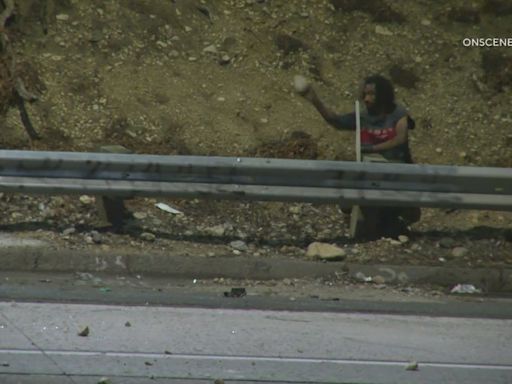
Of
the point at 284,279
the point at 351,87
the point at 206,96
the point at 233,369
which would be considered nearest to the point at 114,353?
the point at 233,369

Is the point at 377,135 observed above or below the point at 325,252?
above

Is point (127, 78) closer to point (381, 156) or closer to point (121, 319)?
point (381, 156)

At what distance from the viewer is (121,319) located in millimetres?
7555

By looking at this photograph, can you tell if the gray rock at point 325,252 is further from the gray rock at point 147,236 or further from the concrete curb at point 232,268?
the gray rock at point 147,236

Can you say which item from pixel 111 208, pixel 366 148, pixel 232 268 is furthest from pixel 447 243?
pixel 111 208

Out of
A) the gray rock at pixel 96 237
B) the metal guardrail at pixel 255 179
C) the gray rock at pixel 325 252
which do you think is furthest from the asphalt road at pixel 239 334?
the metal guardrail at pixel 255 179

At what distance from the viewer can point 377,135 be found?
10.2 metres

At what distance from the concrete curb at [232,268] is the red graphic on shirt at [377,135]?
1.53 metres

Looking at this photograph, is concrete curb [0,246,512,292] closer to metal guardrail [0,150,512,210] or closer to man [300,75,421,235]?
metal guardrail [0,150,512,210]

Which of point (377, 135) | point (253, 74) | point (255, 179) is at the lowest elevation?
point (255, 179)

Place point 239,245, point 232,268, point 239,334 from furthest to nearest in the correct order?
point 239,245, point 232,268, point 239,334

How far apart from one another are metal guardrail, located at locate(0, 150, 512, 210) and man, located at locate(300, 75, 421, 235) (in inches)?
17.3

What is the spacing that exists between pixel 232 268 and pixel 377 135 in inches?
82.5

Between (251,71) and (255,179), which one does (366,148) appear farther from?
(251,71)
